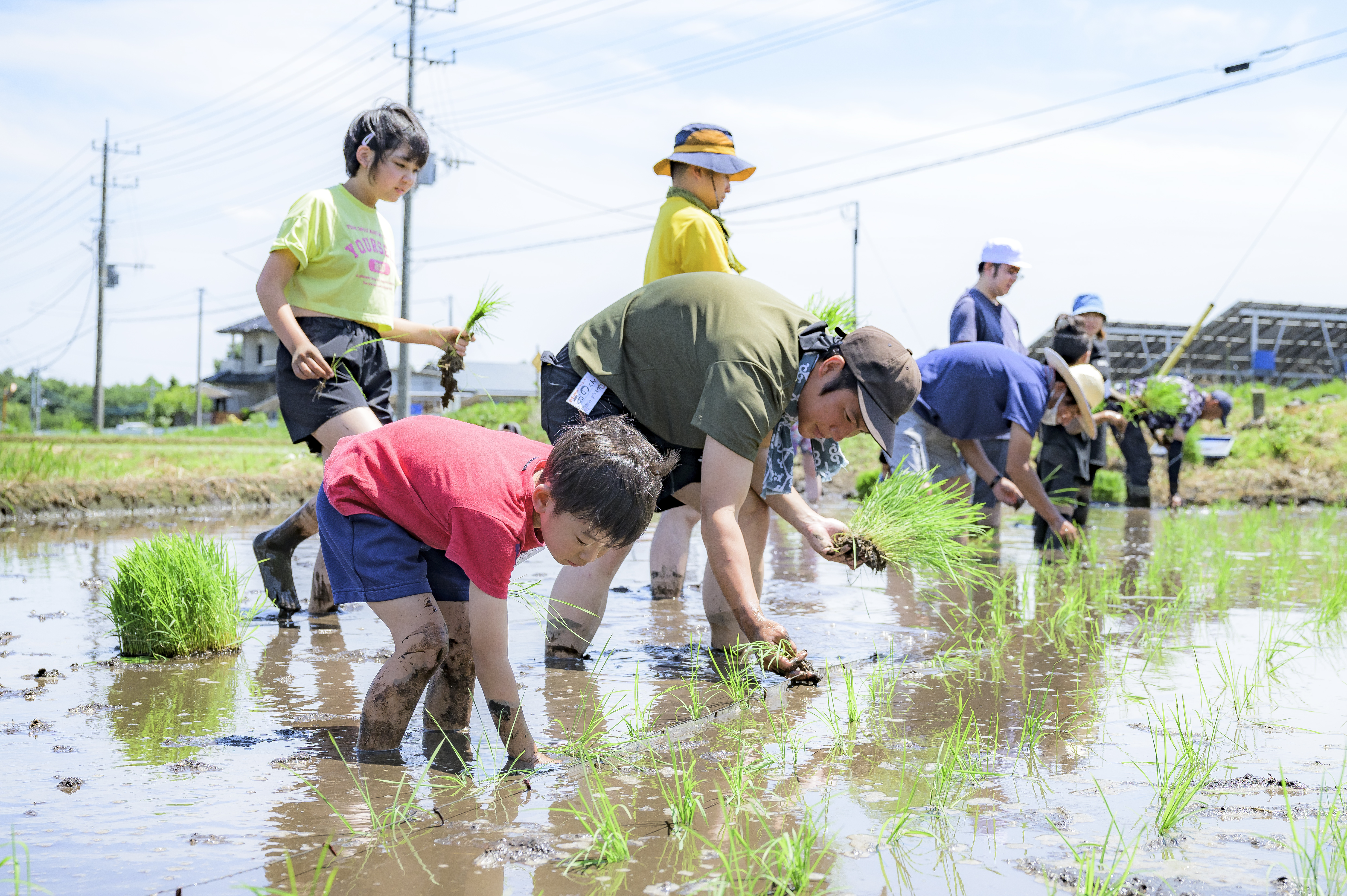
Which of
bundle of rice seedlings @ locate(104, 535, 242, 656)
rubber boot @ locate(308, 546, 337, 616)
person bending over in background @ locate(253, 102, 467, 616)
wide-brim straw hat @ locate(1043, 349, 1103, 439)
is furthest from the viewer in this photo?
wide-brim straw hat @ locate(1043, 349, 1103, 439)

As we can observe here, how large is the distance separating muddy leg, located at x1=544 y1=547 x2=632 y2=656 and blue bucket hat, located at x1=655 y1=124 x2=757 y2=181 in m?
1.62

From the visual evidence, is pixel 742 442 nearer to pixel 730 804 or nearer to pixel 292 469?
pixel 730 804

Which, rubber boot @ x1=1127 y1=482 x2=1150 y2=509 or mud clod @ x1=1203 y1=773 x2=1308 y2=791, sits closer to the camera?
mud clod @ x1=1203 y1=773 x2=1308 y2=791

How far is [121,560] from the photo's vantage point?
11.7 ft

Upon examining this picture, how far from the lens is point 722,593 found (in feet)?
11.9

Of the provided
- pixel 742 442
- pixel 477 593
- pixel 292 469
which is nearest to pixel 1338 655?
pixel 742 442

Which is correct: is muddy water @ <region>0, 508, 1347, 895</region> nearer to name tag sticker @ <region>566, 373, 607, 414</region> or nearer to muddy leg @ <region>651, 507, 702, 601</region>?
muddy leg @ <region>651, 507, 702, 601</region>

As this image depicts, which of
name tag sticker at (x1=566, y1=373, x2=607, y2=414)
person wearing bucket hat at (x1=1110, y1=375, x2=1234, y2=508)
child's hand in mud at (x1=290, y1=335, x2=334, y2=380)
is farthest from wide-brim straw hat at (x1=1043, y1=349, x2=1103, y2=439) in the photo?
person wearing bucket hat at (x1=1110, y1=375, x2=1234, y2=508)

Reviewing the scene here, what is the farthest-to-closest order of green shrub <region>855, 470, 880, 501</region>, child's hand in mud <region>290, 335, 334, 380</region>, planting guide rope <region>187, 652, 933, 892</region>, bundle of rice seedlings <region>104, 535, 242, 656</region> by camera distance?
1. green shrub <region>855, 470, 880, 501</region>
2. child's hand in mud <region>290, 335, 334, 380</region>
3. bundle of rice seedlings <region>104, 535, 242, 656</region>
4. planting guide rope <region>187, 652, 933, 892</region>

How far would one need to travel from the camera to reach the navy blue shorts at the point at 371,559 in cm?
250

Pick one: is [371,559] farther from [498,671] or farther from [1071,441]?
[1071,441]

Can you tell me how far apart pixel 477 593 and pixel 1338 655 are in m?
3.17

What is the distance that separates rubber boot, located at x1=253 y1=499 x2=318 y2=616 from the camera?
13.6 feet

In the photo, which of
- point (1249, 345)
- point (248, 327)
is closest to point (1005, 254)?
point (1249, 345)
